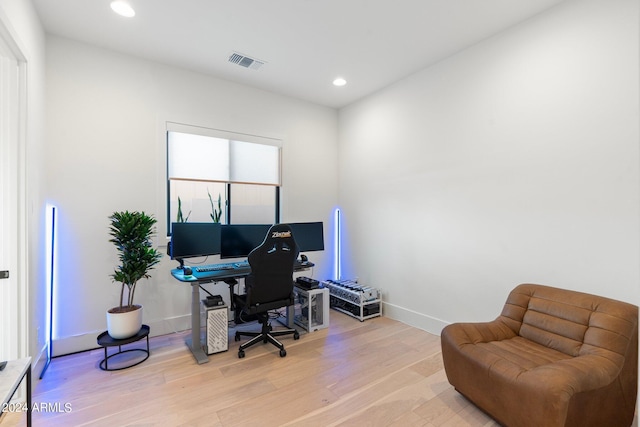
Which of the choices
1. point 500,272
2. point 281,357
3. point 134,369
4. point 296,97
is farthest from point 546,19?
point 134,369

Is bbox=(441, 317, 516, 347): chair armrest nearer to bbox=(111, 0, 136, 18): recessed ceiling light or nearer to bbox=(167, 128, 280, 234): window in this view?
bbox=(167, 128, 280, 234): window

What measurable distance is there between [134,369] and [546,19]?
183 inches

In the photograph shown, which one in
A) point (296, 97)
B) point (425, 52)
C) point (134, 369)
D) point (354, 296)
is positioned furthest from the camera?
point (296, 97)

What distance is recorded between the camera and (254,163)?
4023 millimetres

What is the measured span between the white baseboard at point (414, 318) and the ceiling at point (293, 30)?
2.93 m

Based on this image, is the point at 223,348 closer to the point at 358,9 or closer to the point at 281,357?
the point at 281,357

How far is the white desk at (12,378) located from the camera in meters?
1.12

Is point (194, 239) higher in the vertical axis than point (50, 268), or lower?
higher

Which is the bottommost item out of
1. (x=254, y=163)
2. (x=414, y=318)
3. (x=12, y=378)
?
(x=414, y=318)

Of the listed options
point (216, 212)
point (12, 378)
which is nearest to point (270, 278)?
point (216, 212)

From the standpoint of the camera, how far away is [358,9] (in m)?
2.45

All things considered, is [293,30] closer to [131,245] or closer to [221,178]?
[221,178]

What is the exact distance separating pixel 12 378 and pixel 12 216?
4.44 feet

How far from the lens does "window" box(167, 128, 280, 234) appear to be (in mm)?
3459
